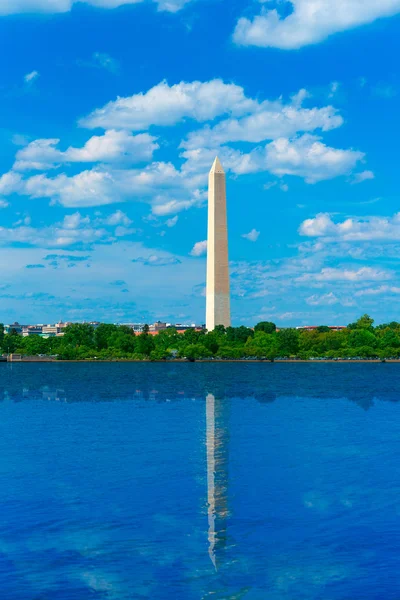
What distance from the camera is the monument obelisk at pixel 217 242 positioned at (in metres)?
114

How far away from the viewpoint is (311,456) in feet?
87.7

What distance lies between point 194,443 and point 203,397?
89.5 feet

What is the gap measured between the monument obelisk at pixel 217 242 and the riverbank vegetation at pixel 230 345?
988 inches

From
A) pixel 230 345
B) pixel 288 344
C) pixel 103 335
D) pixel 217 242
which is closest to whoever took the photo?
pixel 217 242

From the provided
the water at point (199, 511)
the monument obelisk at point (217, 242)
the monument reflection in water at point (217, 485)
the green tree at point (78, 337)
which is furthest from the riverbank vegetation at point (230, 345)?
the water at point (199, 511)

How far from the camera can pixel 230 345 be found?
14462 cm

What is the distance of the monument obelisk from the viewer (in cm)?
11369

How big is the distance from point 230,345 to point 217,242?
3454 cm

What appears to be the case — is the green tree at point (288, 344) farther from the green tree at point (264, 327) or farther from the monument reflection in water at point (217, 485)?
the monument reflection in water at point (217, 485)

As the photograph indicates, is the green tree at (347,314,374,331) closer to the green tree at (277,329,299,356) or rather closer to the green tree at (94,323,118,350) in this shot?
the green tree at (277,329,299,356)

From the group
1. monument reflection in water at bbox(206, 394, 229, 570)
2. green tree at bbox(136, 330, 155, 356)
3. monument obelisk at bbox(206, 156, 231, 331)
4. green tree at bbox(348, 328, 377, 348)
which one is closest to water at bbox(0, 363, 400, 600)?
monument reflection in water at bbox(206, 394, 229, 570)

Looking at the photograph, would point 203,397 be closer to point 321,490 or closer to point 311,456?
point 311,456

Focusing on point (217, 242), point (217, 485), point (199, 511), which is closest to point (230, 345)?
point (217, 242)

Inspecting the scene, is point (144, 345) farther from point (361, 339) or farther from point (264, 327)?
point (361, 339)
